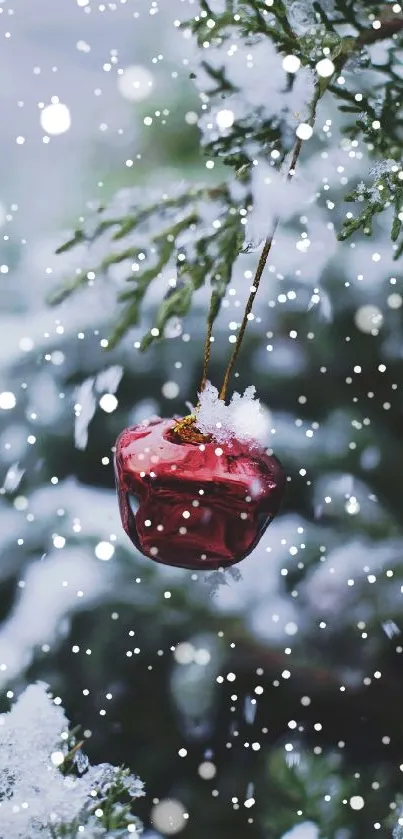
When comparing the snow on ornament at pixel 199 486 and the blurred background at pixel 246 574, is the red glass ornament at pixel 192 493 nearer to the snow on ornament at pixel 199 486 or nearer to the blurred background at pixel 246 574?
the snow on ornament at pixel 199 486

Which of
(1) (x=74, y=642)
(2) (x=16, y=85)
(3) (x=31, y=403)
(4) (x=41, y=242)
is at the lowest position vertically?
(1) (x=74, y=642)

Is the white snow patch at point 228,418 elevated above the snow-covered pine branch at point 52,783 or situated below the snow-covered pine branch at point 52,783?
above

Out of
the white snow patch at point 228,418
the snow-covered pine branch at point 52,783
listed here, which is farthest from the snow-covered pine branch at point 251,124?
the snow-covered pine branch at point 52,783

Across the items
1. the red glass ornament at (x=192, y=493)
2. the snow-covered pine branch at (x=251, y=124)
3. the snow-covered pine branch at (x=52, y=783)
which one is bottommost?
the snow-covered pine branch at (x=52, y=783)

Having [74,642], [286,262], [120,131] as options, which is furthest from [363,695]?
[120,131]

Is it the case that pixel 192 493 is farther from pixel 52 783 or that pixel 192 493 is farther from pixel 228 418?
pixel 52 783

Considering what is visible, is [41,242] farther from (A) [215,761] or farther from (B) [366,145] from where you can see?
(A) [215,761]
